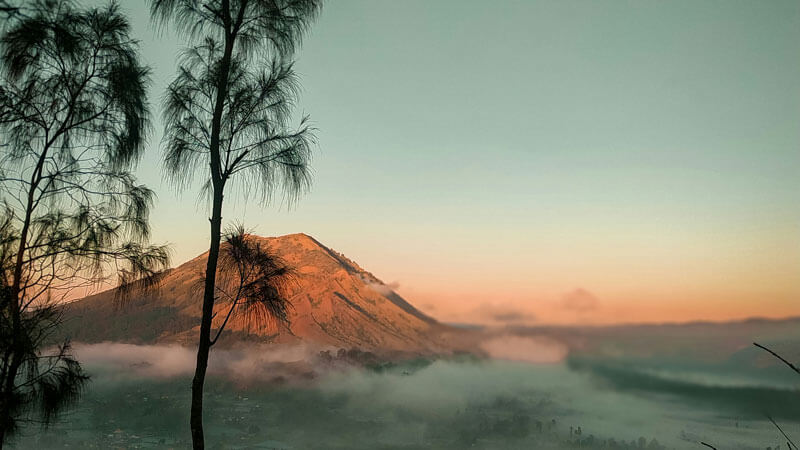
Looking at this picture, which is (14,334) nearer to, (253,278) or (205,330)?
→ (205,330)

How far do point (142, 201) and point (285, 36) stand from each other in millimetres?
5010

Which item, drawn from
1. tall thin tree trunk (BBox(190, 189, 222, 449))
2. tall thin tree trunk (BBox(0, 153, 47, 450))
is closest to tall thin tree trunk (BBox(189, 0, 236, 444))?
tall thin tree trunk (BBox(190, 189, 222, 449))

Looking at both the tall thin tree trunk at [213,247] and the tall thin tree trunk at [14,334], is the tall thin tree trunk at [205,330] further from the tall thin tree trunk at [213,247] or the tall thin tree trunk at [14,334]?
the tall thin tree trunk at [14,334]

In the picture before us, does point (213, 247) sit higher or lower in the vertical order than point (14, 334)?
higher

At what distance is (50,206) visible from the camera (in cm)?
1064

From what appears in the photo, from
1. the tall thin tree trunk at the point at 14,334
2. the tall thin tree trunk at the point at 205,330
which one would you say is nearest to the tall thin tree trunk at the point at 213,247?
the tall thin tree trunk at the point at 205,330

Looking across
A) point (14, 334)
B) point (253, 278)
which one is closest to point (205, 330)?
point (253, 278)

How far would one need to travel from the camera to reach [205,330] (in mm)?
11562

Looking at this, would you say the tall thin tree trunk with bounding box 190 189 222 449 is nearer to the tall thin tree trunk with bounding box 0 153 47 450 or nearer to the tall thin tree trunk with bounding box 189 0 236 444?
the tall thin tree trunk with bounding box 189 0 236 444

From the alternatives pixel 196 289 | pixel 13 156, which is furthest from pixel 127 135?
pixel 196 289

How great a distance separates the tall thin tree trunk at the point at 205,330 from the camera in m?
11.4

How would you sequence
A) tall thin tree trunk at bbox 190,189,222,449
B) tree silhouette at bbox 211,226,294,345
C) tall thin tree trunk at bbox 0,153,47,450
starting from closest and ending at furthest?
1. tall thin tree trunk at bbox 0,153,47,450
2. tall thin tree trunk at bbox 190,189,222,449
3. tree silhouette at bbox 211,226,294,345

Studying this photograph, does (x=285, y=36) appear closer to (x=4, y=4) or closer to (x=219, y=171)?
(x=219, y=171)

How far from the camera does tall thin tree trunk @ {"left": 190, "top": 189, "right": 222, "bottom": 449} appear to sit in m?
11.4
